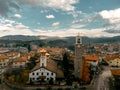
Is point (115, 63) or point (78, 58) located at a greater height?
point (78, 58)

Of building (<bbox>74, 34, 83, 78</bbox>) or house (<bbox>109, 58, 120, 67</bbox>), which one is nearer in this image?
building (<bbox>74, 34, 83, 78</bbox>)

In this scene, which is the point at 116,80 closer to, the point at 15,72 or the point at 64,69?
the point at 64,69

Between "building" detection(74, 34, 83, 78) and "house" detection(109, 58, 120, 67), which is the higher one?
"building" detection(74, 34, 83, 78)

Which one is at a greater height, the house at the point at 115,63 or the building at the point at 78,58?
the building at the point at 78,58

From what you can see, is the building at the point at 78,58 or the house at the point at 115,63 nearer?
the building at the point at 78,58

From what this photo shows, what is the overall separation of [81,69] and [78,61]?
1579 mm

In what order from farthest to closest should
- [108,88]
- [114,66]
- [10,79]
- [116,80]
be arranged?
1. [114,66]
2. [10,79]
3. [116,80]
4. [108,88]

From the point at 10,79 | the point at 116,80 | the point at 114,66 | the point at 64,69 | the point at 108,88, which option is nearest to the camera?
the point at 108,88

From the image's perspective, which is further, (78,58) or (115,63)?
(115,63)

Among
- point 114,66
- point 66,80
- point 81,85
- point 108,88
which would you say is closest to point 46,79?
point 66,80

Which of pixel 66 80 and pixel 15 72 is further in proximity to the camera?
pixel 15 72

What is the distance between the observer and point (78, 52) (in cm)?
4991

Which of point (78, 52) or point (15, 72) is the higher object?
point (78, 52)

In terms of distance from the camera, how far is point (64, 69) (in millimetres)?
52281
